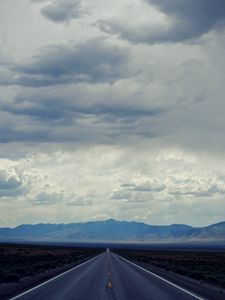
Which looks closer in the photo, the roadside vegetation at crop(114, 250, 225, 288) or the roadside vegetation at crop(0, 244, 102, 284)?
Answer: the roadside vegetation at crop(0, 244, 102, 284)

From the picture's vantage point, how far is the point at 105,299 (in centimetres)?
1930

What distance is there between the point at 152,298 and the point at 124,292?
2.42 metres

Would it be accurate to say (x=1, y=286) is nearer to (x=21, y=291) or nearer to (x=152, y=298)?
(x=21, y=291)

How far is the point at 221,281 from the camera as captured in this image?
98.5ft

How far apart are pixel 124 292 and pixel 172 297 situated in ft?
8.35

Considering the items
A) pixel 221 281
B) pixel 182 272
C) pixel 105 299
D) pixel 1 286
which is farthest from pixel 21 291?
pixel 182 272

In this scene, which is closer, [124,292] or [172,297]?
[172,297]

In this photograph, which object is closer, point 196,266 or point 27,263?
point 196,266

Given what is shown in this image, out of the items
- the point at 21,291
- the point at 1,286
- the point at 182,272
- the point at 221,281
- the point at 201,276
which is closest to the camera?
the point at 21,291

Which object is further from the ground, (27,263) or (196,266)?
(27,263)

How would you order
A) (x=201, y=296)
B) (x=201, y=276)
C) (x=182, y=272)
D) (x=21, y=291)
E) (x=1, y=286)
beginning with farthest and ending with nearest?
(x=182, y=272) < (x=201, y=276) < (x=1, y=286) < (x=21, y=291) < (x=201, y=296)

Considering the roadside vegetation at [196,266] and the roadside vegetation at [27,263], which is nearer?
the roadside vegetation at [27,263]

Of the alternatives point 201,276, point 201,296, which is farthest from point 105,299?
point 201,276

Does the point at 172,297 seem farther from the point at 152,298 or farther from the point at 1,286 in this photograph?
the point at 1,286
